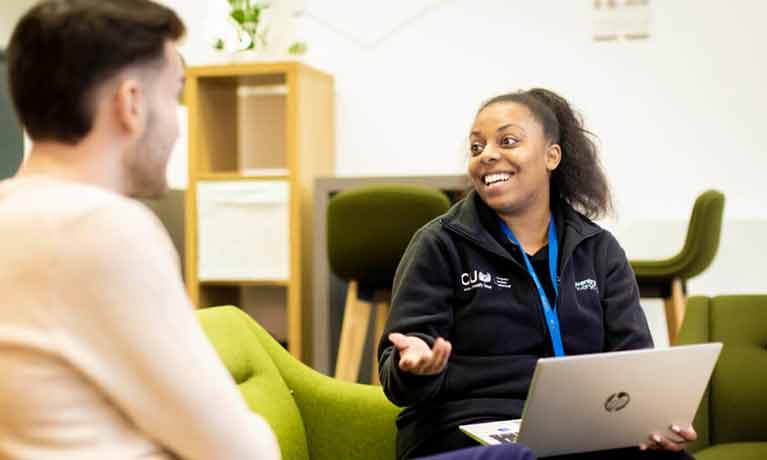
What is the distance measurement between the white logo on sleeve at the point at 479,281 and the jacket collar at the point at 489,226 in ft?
0.15

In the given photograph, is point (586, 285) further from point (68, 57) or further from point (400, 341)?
point (68, 57)

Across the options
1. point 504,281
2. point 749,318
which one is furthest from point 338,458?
point 749,318

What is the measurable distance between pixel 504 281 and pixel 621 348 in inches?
10.7

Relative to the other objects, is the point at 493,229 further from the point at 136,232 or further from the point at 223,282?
the point at 223,282

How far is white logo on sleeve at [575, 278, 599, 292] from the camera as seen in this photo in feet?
6.19

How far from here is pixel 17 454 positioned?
3.12 ft

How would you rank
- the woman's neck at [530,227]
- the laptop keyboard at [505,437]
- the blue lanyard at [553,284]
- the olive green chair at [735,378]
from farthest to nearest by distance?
the olive green chair at [735,378] < the woman's neck at [530,227] < the blue lanyard at [553,284] < the laptop keyboard at [505,437]

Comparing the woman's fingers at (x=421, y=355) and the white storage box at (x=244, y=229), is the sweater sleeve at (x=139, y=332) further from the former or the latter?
the white storage box at (x=244, y=229)

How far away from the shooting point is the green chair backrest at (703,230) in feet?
11.5

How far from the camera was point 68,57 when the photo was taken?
0.97 m

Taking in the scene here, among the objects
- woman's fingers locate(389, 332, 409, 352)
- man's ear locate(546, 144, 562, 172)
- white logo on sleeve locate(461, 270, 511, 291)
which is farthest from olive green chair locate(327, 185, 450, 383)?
woman's fingers locate(389, 332, 409, 352)

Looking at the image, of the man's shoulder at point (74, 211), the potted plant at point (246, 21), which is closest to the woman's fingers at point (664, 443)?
the man's shoulder at point (74, 211)

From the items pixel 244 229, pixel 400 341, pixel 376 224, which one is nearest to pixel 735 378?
→ pixel 400 341

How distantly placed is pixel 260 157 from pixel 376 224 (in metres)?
1.65
